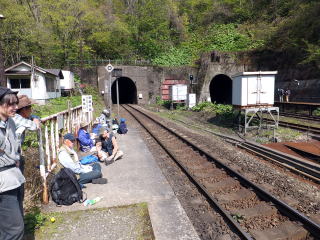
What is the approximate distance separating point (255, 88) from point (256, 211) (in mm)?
12393

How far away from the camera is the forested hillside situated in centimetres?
2870

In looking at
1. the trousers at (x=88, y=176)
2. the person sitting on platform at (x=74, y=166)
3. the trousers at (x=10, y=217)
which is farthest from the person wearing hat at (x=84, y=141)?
the trousers at (x=10, y=217)

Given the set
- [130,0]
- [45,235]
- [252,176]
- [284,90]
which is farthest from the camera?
[130,0]

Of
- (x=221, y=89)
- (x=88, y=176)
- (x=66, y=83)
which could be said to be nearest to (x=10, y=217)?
(x=88, y=176)

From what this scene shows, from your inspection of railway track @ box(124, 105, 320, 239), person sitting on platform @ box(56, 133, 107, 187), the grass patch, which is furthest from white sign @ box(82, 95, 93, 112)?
the grass patch

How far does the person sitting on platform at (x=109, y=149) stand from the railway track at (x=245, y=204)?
1.97 m

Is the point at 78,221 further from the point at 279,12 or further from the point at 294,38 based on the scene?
the point at 279,12

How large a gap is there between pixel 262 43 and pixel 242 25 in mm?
9906

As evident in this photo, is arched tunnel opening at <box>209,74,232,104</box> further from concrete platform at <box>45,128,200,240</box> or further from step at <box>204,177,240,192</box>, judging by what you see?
step at <box>204,177,240,192</box>

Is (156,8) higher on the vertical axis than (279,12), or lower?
higher

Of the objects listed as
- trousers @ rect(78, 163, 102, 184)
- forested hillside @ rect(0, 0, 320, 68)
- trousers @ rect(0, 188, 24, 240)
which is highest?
forested hillside @ rect(0, 0, 320, 68)

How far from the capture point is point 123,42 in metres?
46.3

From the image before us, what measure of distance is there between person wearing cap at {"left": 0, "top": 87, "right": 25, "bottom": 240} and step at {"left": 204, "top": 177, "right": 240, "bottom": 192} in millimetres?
4534

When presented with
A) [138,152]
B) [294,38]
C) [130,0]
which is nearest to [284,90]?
[294,38]
